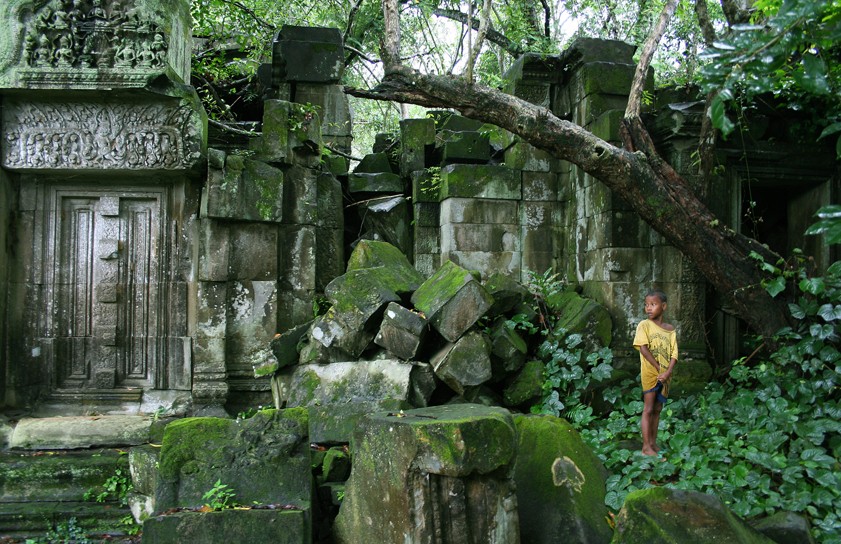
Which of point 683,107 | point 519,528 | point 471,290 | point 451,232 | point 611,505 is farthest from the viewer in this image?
point 451,232

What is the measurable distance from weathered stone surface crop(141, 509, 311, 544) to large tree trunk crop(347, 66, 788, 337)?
13.4ft

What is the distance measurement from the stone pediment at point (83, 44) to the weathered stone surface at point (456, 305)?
3165 millimetres

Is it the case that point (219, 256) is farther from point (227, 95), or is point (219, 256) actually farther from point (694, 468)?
point (227, 95)

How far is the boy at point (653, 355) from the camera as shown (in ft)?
17.6

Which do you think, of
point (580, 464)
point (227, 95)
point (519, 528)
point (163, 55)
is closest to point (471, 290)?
point (580, 464)

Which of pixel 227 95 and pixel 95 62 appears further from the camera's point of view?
pixel 227 95

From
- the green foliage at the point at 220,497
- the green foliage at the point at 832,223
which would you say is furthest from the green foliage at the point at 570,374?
the green foliage at the point at 832,223

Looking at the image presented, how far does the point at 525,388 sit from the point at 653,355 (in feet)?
3.83

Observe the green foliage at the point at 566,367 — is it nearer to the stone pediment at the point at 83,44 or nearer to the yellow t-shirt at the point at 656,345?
the yellow t-shirt at the point at 656,345

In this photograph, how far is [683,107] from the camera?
6.60 m

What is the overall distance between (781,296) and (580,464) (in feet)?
9.35

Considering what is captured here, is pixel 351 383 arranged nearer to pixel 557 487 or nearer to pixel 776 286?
pixel 557 487

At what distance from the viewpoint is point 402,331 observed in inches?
218

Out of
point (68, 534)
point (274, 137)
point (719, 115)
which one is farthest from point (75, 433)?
point (719, 115)
